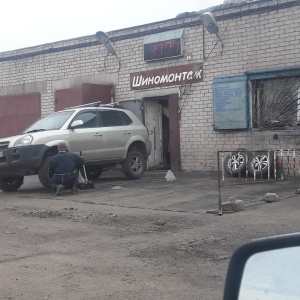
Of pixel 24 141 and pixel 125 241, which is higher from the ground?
pixel 24 141

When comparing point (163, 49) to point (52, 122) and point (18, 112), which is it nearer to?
point (52, 122)

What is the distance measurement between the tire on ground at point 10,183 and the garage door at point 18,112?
7278mm

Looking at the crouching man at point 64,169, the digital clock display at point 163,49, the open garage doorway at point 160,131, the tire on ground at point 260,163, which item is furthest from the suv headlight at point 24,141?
the digital clock display at point 163,49

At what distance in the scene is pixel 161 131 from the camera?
60.1 ft

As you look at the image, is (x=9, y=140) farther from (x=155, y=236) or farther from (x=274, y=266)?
(x=274, y=266)

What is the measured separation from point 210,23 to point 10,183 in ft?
22.9

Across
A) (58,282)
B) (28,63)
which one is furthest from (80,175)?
(28,63)

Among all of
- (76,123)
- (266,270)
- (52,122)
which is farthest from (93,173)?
(266,270)

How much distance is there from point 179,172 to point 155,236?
943cm

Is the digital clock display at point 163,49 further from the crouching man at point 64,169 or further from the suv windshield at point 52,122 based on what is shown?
the crouching man at point 64,169

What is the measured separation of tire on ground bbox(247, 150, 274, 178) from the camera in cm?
1382

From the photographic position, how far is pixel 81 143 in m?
13.3

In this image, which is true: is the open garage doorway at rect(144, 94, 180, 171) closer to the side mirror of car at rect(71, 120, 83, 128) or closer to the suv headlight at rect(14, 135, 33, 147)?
the side mirror of car at rect(71, 120, 83, 128)

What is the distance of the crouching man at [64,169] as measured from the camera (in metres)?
11.7
